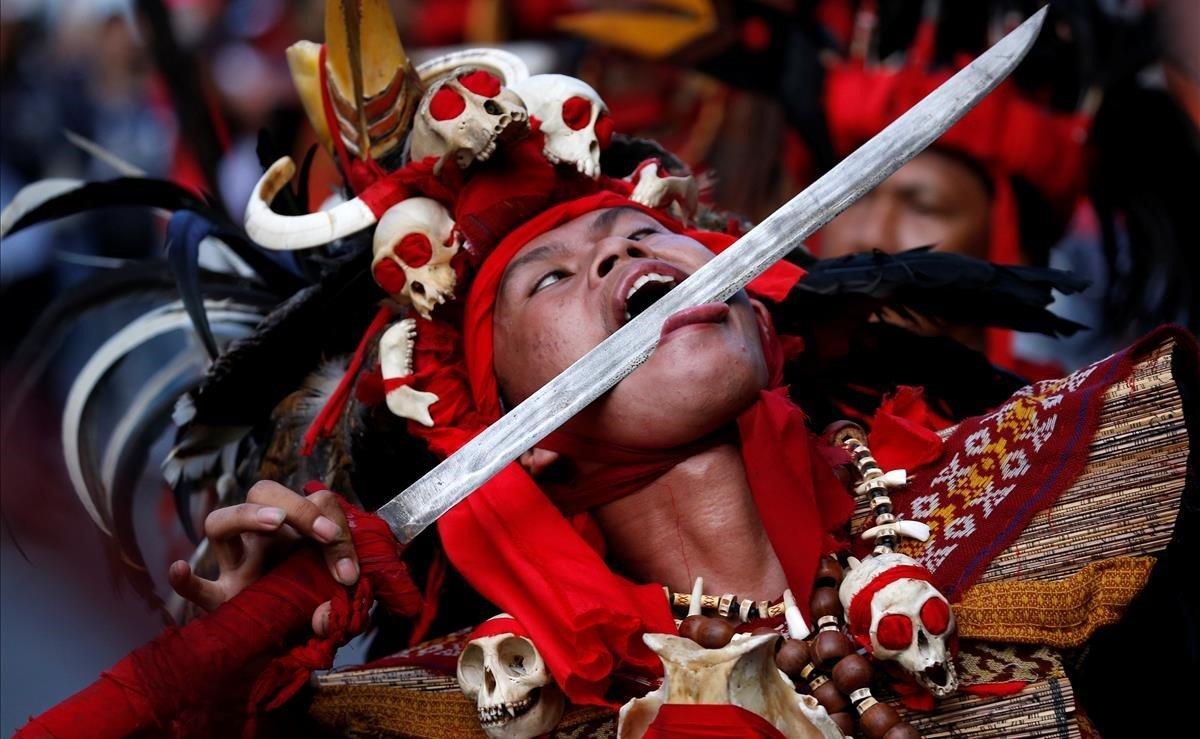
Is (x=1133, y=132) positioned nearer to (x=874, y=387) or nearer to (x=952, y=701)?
(x=874, y=387)

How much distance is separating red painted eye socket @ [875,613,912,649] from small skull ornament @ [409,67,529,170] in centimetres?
94

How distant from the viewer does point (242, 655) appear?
6.45 feet

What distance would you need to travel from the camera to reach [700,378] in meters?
2.13

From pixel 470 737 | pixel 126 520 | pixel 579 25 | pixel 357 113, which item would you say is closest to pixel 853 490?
pixel 470 737

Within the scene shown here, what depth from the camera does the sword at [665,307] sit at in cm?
210

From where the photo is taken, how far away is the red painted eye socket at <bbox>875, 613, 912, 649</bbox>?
1.93 metres

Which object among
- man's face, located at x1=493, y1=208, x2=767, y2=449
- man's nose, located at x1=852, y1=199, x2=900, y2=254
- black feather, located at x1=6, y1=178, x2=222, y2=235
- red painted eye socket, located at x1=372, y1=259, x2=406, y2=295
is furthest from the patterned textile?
man's nose, located at x1=852, y1=199, x2=900, y2=254

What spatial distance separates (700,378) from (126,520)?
142 cm

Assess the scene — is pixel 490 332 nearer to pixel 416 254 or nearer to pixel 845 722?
pixel 416 254

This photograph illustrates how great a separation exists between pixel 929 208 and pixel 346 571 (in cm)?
265

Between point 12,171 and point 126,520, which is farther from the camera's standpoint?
point 12,171

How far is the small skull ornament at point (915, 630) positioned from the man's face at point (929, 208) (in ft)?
7.69

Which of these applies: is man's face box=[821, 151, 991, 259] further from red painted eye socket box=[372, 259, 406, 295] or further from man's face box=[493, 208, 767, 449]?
red painted eye socket box=[372, 259, 406, 295]

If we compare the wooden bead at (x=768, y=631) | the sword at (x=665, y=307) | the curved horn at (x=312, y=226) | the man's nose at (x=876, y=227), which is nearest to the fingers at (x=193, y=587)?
the sword at (x=665, y=307)
